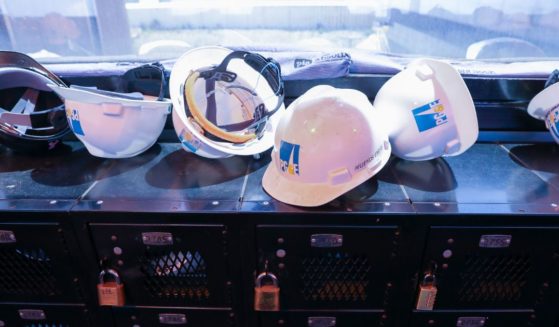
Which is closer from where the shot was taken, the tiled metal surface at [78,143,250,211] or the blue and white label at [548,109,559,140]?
the tiled metal surface at [78,143,250,211]

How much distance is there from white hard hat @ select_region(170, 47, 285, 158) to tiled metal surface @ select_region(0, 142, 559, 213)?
8 centimetres

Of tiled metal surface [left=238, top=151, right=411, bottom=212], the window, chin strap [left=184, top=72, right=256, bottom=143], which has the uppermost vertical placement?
the window

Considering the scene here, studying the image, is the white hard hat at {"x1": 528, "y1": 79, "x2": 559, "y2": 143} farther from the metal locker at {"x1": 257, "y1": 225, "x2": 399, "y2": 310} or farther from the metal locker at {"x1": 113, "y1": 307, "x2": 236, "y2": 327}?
the metal locker at {"x1": 113, "y1": 307, "x2": 236, "y2": 327}

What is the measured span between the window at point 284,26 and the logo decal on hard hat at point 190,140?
2.07 feet

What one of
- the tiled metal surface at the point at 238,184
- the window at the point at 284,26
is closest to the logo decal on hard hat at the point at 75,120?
the tiled metal surface at the point at 238,184

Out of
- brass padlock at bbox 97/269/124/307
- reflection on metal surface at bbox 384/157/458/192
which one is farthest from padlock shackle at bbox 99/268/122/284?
reflection on metal surface at bbox 384/157/458/192

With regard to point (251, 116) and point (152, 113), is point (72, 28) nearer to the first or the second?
point (152, 113)

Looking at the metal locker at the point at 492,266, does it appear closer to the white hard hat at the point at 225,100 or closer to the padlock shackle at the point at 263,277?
the padlock shackle at the point at 263,277

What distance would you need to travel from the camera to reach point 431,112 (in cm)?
84

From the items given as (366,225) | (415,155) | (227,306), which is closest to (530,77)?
(415,155)

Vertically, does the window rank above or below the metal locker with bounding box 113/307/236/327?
above

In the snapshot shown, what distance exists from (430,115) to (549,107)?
0.46 m

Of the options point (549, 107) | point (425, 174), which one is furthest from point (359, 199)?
point (549, 107)

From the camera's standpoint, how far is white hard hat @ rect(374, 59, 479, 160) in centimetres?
84
